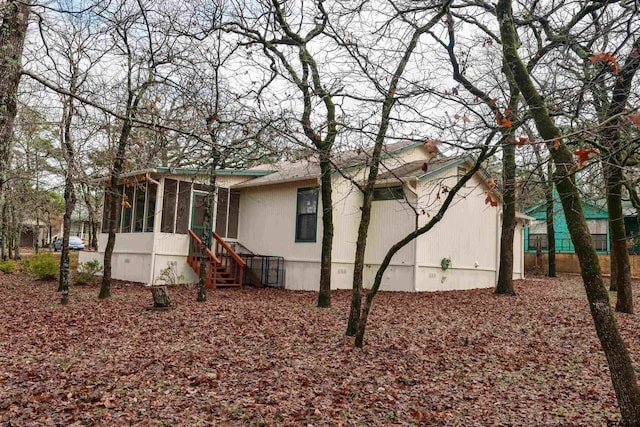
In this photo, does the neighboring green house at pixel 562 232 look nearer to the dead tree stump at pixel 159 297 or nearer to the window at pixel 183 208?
the window at pixel 183 208

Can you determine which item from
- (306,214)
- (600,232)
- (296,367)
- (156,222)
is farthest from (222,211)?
(600,232)

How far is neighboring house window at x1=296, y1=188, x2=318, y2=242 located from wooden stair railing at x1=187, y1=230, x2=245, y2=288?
2061 millimetres

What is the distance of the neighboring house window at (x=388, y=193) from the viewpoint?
13695 mm

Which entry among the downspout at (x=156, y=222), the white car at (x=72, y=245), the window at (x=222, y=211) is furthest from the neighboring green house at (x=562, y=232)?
the white car at (x=72, y=245)

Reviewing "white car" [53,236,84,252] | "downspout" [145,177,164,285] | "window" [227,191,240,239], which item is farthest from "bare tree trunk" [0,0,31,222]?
"white car" [53,236,84,252]

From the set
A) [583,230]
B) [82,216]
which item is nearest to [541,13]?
[583,230]

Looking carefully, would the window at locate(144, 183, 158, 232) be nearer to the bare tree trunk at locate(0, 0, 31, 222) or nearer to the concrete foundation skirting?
→ the bare tree trunk at locate(0, 0, 31, 222)

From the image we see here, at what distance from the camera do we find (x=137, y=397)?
4.75 meters

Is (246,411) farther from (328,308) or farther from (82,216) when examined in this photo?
(82,216)

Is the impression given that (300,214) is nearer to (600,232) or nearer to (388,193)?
(388,193)

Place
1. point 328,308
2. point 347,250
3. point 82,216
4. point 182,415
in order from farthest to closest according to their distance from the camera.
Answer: point 82,216, point 347,250, point 328,308, point 182,415

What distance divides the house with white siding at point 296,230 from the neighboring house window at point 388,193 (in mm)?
31

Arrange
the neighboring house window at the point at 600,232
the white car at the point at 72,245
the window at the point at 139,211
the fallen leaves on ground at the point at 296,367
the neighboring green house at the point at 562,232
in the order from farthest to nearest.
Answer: the white car at the point at 72,245
the neighboring house window at the point at 600,232
the neighboring green house at the point at 562,232
the window at the point at 139,211
the fallen leaves on ground at the point at 296,367

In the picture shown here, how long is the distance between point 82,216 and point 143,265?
959 inches
